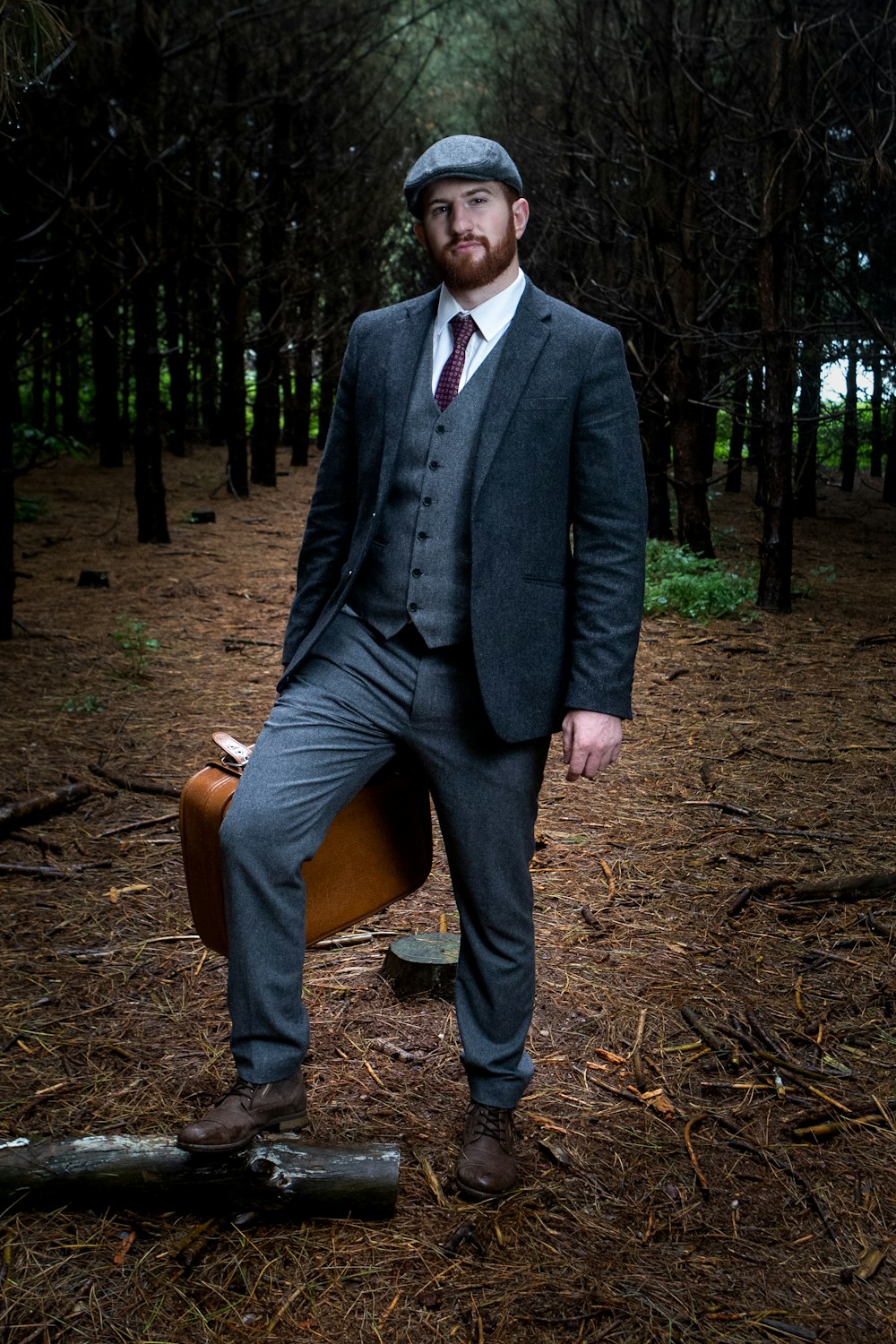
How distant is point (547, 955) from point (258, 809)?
194cm

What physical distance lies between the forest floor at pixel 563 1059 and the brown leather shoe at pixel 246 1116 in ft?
0.56

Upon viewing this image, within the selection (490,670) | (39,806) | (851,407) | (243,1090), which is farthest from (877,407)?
(243,1090)

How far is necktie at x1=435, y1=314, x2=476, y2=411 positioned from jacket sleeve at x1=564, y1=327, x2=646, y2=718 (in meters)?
0.30

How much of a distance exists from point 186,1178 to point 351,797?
930 mm

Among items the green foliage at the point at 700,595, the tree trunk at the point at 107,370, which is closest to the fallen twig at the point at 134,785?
the green foliage at the point at 700,595

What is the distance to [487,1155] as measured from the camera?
2809 mm

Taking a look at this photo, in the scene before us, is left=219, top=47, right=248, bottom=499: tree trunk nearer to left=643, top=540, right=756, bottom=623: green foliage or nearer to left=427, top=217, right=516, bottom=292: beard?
left=643, top=540, right=756, bottom=623: green foliage

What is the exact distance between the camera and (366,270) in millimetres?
23453

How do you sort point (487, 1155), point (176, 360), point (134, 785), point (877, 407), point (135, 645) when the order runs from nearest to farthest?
point (487, 1155), point (134, 785), point (135, 645), point (877, 407), point (176, 360)

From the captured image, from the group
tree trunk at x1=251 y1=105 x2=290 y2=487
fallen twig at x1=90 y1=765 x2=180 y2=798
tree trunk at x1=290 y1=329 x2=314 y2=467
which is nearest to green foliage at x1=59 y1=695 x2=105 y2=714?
fallen twig at x1=90 y1=765 x2=180 y2=798

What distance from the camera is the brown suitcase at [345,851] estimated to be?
2.75 meters

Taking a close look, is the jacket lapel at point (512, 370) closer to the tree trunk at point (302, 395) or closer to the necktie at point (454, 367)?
the necktie at point (454, 367)

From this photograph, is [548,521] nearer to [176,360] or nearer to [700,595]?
[700,595]

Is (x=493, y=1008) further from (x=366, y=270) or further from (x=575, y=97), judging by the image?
(x=366, y=270)
